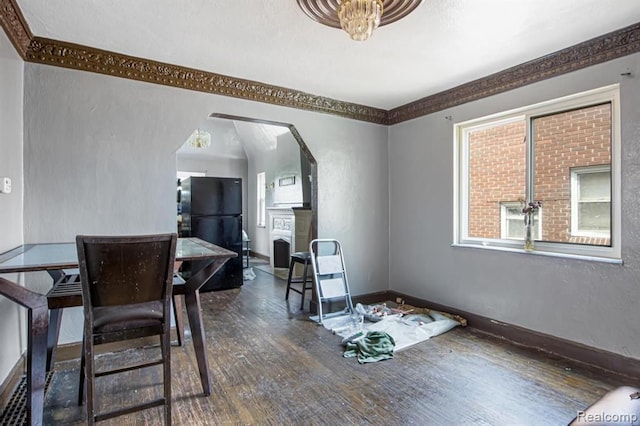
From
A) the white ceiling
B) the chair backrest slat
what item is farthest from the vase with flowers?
the chair backrest slat

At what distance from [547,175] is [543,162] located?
0.40 ft

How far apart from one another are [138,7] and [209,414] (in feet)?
8.14

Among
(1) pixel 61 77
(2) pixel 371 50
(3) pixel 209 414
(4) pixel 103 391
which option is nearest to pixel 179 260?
(3) pixel 209 414

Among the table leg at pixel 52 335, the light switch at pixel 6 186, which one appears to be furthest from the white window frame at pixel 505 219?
the light switch at pixel 6 186

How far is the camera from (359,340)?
9.78 feet

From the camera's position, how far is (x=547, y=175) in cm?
302

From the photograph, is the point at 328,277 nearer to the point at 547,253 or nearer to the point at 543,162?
the point at 547,253

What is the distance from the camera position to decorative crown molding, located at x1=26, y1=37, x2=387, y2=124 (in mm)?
2641

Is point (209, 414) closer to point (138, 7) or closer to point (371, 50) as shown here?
point (138, 7)

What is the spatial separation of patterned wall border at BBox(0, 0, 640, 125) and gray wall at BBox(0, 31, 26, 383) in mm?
171

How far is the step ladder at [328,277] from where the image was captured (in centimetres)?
376

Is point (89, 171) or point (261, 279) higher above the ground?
point (89, 171)

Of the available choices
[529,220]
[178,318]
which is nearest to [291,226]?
[178,318]

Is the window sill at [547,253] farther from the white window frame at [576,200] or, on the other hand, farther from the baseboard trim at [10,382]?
the baseboard trim at [10,382]
